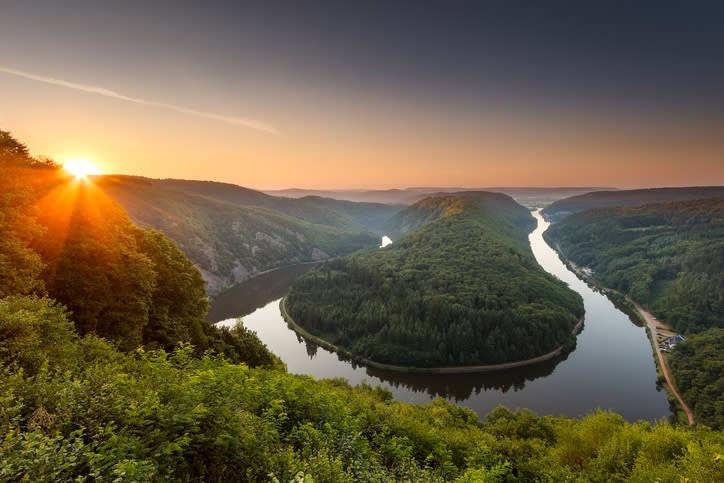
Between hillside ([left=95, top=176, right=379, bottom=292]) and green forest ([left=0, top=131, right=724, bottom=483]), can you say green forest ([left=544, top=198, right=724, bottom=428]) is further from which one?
hillside ([left=95, top=176, right=379, bottom=292])

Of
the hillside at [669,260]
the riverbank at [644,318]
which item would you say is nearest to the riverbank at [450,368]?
the riverbank at [644,318]

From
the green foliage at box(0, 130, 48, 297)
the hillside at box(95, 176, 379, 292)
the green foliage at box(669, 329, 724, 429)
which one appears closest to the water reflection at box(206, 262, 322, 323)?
the hillside at box(95, 176, 379, 292)

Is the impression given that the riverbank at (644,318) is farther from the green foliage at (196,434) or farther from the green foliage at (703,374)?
the green foliage at (196,434)

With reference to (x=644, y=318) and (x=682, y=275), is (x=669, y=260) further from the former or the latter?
(x=644, y=318)

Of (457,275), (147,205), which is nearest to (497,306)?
(457,275)

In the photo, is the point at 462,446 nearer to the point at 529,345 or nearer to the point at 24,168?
the point at 24,168

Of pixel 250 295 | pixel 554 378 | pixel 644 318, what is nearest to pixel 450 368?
pixel 554 378
